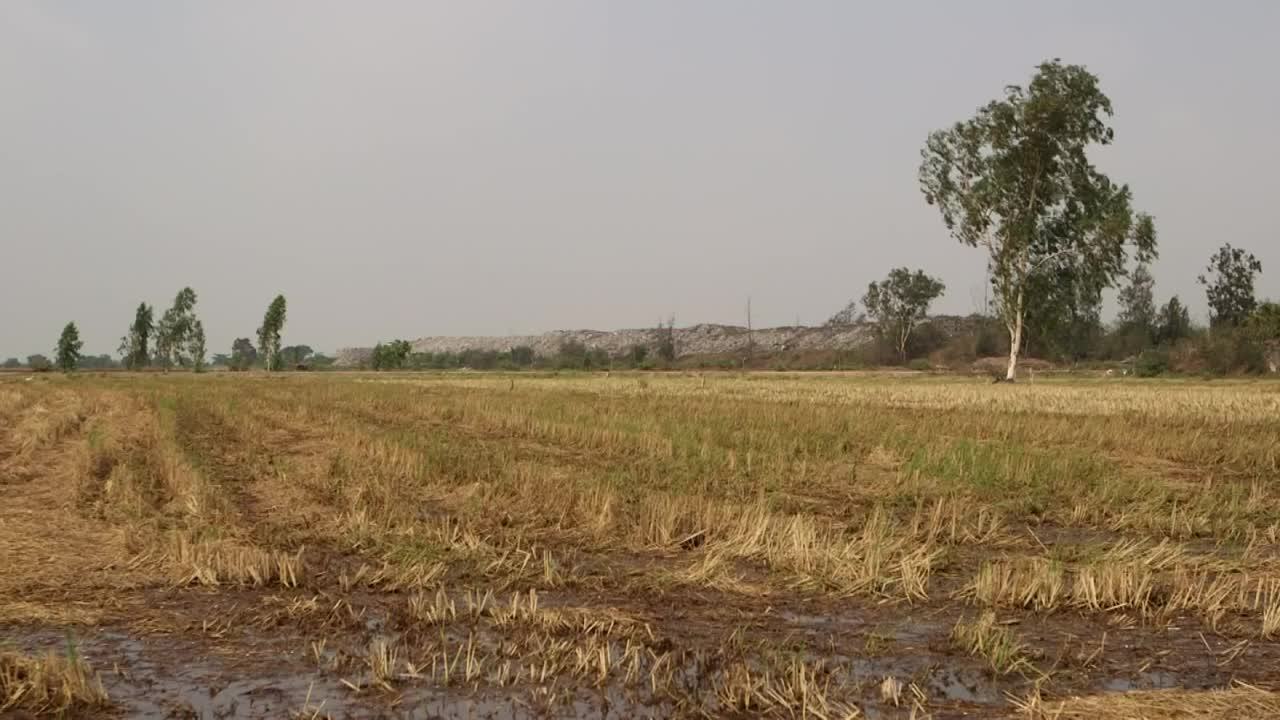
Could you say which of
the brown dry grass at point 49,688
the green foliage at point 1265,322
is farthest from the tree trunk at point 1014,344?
the brown dry grass at point 49,688

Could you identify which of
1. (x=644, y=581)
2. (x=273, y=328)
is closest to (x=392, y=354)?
(x=273, y=328)

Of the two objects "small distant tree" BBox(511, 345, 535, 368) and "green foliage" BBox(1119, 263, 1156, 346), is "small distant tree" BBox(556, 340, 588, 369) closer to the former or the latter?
"small distant tree" BBox(511, 345, 535, 368)

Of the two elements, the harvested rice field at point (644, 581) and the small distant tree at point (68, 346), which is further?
the small distant tree at point (68, 346)

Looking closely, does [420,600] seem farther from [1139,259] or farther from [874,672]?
[1139,259]

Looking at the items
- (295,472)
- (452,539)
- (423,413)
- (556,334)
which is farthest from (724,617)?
(556,334)

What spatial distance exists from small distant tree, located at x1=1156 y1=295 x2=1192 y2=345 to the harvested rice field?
247ft

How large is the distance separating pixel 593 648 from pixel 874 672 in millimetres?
1414

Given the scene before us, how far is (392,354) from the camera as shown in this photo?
104m

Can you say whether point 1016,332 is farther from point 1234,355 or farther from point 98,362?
point 98,362

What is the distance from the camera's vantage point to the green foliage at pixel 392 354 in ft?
340

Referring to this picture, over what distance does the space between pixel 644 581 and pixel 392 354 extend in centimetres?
10076

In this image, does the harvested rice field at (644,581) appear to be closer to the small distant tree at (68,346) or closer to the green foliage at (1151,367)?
the green foliage at (1151,367)

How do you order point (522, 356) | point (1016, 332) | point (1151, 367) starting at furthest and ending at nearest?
1. point (522, 356)
2. point (1151, 367)
3. point (1016, 332)

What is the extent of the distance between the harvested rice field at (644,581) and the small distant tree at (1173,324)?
247 feet
